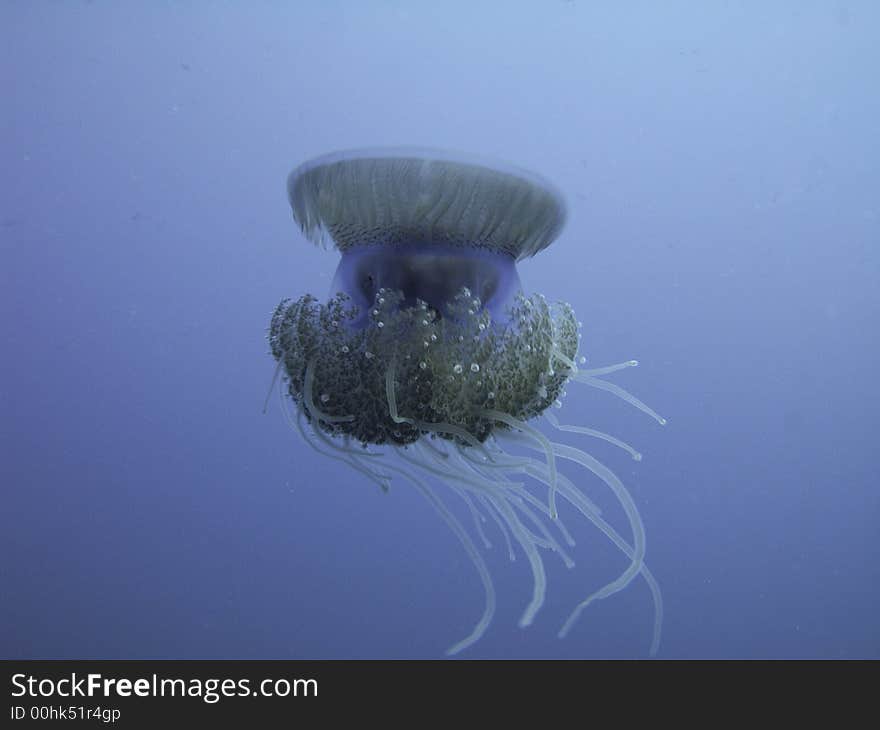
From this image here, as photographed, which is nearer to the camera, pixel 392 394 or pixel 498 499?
pixel 392 394

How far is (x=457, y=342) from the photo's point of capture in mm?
2910

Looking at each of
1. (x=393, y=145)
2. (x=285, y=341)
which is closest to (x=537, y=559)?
(x=285, y=341)

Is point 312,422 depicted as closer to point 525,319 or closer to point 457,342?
point 457,342

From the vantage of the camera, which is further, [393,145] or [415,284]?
[415,284]

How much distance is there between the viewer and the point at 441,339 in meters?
2.91

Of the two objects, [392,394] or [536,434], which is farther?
[536,434]

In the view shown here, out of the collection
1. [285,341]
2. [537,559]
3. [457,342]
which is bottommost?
[537,559]

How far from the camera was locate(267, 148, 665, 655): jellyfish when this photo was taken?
9.48 ft

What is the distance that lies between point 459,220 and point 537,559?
4.38 ft

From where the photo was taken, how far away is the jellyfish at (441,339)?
9.48 feet

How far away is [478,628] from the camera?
9.21 ft

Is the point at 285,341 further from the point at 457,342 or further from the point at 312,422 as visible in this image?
the point at 457,342

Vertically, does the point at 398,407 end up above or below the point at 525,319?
below

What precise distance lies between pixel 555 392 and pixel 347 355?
85 cm
